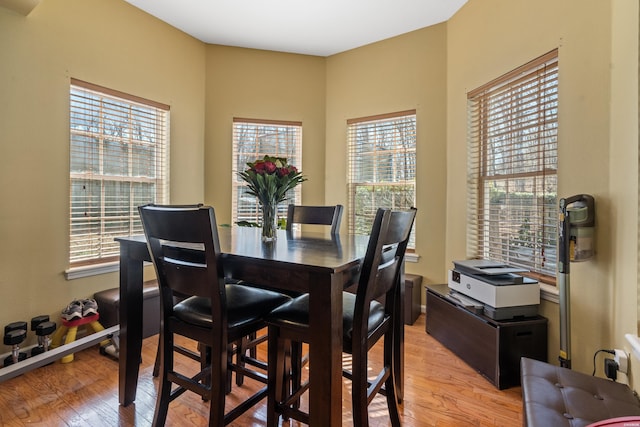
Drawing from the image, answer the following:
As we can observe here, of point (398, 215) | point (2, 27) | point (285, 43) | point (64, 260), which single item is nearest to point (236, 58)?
point (285, 43)

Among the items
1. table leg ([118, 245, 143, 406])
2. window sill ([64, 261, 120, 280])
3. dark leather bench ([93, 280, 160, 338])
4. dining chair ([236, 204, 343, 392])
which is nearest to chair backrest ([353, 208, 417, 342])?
dining chair ([236, 204, 343, 392])

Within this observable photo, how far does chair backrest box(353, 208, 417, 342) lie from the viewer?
121cm

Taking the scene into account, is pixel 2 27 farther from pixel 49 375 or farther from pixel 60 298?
pixel 49 375

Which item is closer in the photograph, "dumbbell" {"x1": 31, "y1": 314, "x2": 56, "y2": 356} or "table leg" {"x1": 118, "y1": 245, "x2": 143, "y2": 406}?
"table leg" {"x1": 118, "y1": 245, "x2": 143, "y2": 406}

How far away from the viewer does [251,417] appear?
5.62ft

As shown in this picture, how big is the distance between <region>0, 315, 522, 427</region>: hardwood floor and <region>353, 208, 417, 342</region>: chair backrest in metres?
0.80

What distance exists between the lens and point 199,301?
1523 millimetres

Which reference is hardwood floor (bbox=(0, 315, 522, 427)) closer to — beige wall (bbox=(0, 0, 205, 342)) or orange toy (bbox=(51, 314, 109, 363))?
orange toy (bbox=(51, 314, 109, 363))

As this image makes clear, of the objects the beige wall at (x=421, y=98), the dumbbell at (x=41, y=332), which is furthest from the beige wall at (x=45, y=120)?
the beige wall at (x=421, y=98)

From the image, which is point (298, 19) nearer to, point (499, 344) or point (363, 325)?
point (363, 325)

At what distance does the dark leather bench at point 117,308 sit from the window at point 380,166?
2126 millimetres

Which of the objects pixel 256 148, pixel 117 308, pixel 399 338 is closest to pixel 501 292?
pixel 399 338

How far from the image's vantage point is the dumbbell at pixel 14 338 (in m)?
2.06

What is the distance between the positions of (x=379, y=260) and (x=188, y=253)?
29.8 inches
